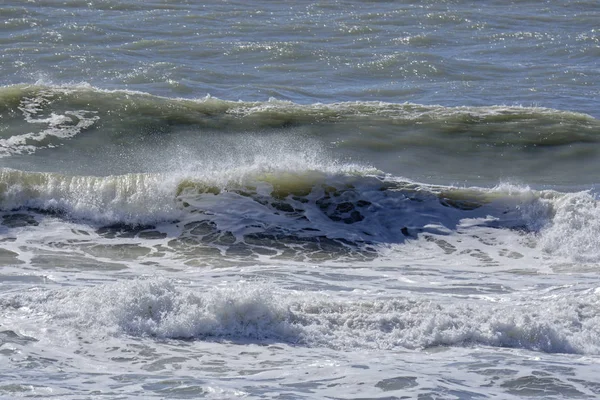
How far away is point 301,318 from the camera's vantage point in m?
7.70

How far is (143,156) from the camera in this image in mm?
13914

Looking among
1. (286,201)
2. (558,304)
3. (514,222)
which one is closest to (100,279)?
(286,201)

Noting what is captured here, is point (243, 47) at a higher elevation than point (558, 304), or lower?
higher

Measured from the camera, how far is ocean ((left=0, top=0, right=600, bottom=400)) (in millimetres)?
6914

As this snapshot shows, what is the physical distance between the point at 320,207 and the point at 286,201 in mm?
398

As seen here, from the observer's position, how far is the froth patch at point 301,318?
24.3 ft

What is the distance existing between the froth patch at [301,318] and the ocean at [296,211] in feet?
0.07

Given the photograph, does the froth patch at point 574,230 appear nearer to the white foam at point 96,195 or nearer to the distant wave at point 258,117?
the distant wave at point 258,117

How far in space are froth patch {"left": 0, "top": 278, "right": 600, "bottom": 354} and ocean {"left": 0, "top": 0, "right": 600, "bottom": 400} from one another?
2cm

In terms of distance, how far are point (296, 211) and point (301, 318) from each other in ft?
12.9

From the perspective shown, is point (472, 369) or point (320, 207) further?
point (320, 207)

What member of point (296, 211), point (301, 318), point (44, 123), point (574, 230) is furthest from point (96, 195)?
point (574, 230)

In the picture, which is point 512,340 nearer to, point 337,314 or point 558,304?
point 558,304

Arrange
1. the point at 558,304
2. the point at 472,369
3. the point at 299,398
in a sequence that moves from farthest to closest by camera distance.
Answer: the point at 558,304, the point at 472,369, the point at 299,398
